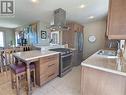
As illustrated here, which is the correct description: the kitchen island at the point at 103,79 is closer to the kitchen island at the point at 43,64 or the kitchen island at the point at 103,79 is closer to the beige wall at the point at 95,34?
the kitchen island at the point at 43,64

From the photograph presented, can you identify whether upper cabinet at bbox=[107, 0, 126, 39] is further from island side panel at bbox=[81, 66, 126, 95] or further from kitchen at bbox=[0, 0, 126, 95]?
island side panel at bbox=[81, 66, 126, 95]

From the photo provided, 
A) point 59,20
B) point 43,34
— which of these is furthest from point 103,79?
point 43,34

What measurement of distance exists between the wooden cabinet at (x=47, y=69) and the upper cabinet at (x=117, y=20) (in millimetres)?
1765

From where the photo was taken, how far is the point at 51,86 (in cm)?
254

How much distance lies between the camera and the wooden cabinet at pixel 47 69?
2.40m

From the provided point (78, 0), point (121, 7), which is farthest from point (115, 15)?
point (78, 0)

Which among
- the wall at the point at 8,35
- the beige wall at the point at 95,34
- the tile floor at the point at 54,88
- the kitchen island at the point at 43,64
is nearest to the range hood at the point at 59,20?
the kitchen island at the point at 43,64

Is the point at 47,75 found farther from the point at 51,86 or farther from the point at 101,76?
the point at 101,76

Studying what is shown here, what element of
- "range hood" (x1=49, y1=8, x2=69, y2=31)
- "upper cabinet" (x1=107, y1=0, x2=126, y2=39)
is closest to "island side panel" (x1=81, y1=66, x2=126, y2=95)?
"upper cabinet" (x1=107, y1=0, x2=126, y2=39)

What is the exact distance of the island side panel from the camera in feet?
4.35

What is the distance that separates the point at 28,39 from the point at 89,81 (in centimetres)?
489

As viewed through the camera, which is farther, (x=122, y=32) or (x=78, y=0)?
(x=78, y=0)

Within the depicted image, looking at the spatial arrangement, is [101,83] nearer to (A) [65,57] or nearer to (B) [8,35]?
(A) [65,57]

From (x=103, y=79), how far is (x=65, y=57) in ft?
6.48
